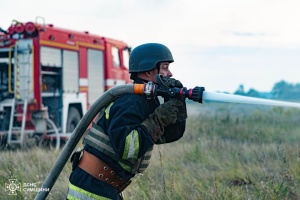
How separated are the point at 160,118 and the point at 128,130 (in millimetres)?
222

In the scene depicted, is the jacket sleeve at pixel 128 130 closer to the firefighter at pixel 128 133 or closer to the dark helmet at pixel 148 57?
the firefighter at pixel 128 133

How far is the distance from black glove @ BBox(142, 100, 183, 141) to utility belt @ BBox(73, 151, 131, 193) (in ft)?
1.22

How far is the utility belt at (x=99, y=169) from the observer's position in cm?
331

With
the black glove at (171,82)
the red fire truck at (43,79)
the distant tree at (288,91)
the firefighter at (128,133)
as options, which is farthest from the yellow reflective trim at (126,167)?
the distant tree at (288,91)

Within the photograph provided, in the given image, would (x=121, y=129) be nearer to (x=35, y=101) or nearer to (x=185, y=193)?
(x=185, y=193)

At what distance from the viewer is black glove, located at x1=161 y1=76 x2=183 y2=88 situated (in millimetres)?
3234

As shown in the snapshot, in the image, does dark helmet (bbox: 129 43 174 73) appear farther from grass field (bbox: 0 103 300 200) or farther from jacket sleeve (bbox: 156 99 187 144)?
grass field (bbox: 0 103 300 200)

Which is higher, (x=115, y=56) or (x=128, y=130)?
(x=115, y=56)

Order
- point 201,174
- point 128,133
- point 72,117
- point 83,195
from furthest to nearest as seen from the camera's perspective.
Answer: point 72,117, point 201,174, point 83,195, point 128,133

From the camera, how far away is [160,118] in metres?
3.15

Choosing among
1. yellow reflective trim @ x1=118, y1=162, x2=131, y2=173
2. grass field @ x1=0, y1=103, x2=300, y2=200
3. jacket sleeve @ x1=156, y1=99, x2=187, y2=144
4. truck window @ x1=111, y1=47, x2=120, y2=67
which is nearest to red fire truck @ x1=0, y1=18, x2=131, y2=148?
truck window @ x1=111, y1=47, x2=120, y2=67

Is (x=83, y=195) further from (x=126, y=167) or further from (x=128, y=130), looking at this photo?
(x=128, y=130)

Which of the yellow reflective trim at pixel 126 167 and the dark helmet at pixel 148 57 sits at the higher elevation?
the dark helmet at pixel 148 57

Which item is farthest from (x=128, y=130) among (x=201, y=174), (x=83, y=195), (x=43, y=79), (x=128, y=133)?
(x=43, y=79)
